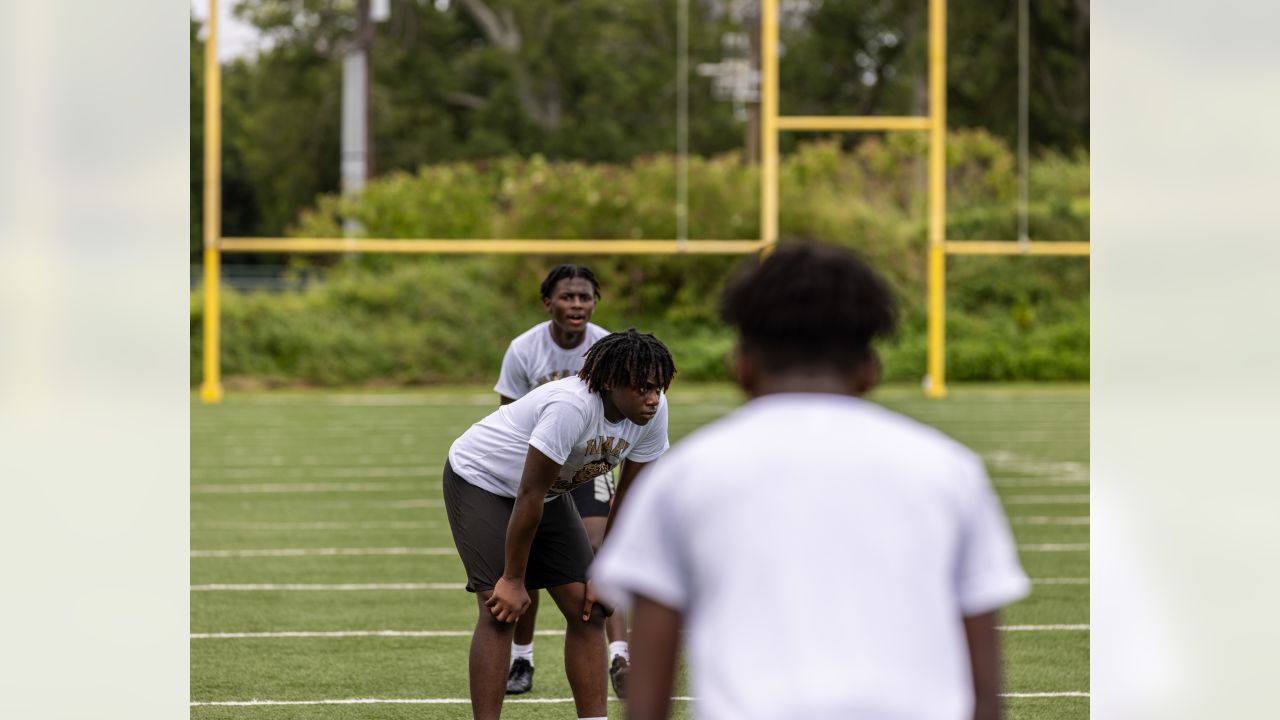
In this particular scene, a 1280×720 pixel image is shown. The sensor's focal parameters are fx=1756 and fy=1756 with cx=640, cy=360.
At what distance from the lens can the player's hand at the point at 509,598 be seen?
464 cm

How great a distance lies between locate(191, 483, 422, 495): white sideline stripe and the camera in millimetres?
12742

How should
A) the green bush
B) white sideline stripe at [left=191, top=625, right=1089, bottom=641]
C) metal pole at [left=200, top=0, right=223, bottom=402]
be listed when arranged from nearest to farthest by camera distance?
1. white sideline stripe at [left=191, top=625, right=1089, bottom=641]
2. metal pole at [left=200, top=0, right=223, bottom=402]
3. the green bush

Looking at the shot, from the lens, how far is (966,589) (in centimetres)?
220

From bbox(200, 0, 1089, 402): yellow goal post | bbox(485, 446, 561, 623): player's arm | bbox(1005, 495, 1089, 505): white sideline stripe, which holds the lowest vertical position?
bbox(1005, 495, 1089, 505): white sideline stripe

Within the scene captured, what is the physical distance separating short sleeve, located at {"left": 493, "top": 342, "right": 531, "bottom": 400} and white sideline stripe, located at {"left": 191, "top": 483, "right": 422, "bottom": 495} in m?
6.25

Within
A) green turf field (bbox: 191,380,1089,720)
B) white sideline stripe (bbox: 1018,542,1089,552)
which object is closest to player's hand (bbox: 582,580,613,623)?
green turf field (bbox: 191,380,1089,720)

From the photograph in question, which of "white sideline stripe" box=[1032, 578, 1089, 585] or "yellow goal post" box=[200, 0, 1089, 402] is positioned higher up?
"yellow goal post" box=[200, 0, 1089, 402]

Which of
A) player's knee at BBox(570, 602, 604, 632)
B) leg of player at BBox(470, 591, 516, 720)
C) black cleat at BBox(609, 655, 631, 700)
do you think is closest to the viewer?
leg of player at BBox(470, 591, 516, 720)

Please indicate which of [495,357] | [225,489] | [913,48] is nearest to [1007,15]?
[913,48]

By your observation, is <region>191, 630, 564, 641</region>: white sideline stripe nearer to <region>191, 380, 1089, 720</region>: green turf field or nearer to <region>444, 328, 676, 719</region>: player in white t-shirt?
<region>191, 380, 1089, 720</region>: green turf field

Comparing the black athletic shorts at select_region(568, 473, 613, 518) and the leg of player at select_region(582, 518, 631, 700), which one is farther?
the black athletic shorts at select_region(568, 473, 613, 518)
